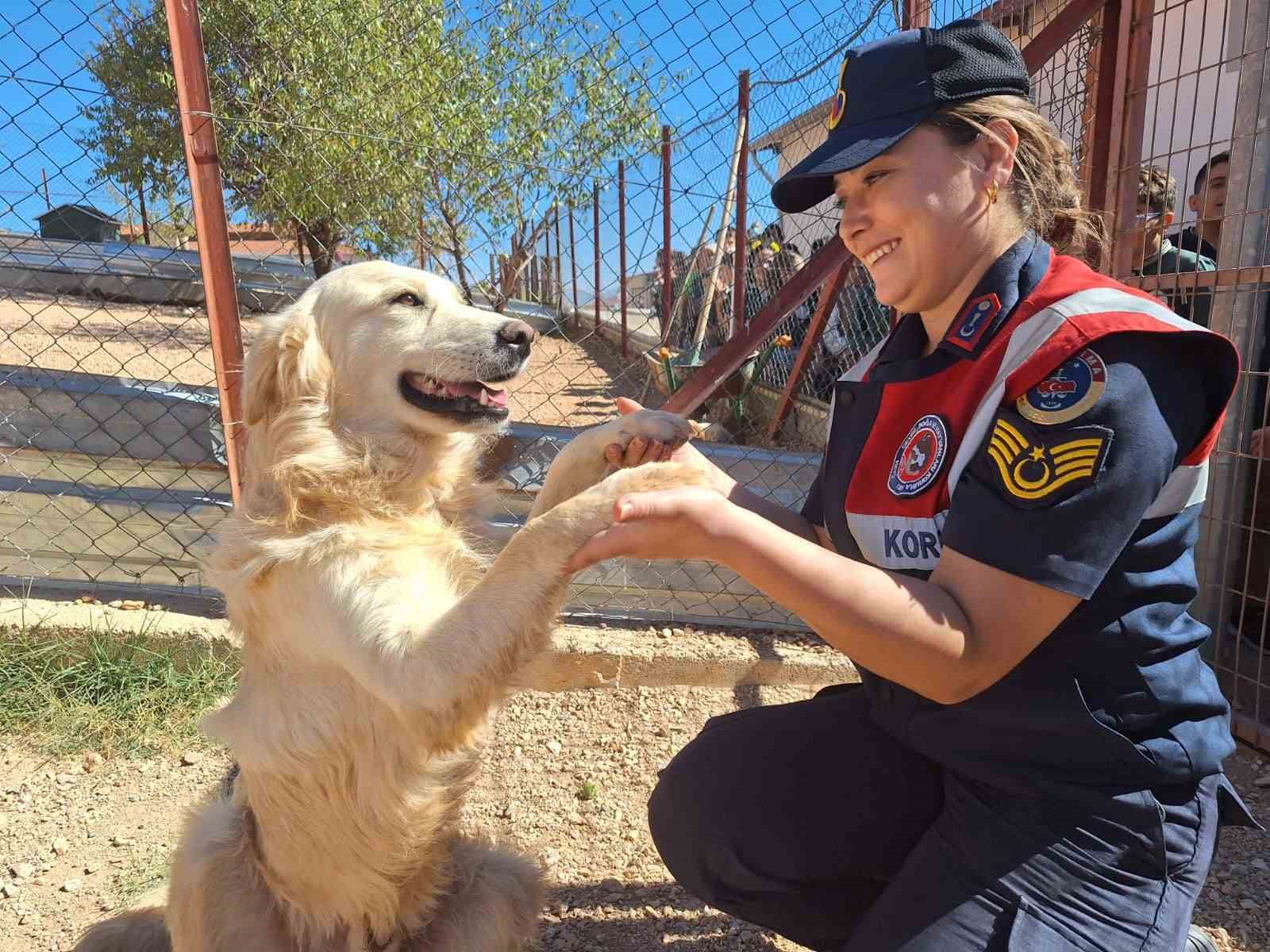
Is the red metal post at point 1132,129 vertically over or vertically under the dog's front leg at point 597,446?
over

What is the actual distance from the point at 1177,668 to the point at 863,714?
65 cm

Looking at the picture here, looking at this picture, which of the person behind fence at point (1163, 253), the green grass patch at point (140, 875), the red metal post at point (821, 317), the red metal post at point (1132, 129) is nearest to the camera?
the green grass patch at point (140, 875)

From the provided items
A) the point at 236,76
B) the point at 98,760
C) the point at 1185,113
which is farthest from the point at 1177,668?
the point at 1185,113

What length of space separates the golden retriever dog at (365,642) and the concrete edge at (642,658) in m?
1.35

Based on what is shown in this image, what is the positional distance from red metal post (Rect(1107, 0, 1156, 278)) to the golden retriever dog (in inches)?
86.0

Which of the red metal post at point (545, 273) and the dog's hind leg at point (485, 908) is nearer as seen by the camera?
the dog's hind leg at point (485, 908)

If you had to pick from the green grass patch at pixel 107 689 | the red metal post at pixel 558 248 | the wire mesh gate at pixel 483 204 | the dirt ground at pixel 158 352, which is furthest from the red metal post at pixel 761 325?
the dirt ground at pixel 158 352

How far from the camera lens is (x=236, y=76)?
466 cm

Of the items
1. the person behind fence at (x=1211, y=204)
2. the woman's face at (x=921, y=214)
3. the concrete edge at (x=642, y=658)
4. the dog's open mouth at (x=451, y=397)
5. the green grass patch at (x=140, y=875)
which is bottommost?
the green grass patch at (x=140, y=875)

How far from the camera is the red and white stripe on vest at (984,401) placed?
4.31ft

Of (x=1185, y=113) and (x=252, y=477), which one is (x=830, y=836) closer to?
(x=252, y=477)

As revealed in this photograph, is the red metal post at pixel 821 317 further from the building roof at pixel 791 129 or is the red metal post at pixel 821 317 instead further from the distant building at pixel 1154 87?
the building roof at pixel 791 129

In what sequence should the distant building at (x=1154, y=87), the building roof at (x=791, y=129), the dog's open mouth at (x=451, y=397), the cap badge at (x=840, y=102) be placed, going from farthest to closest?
the building roof at (x=791, y=129)
the distant building at (x=1154, y=87)
the dog's open mouth at (x=451, y=397)
the cap badge at (x=840, y=102)

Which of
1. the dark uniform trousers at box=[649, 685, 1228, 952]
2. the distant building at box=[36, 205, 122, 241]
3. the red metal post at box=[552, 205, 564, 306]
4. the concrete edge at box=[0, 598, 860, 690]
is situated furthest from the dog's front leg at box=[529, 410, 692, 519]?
the distant building at box=[36, 205, 122, 241]
